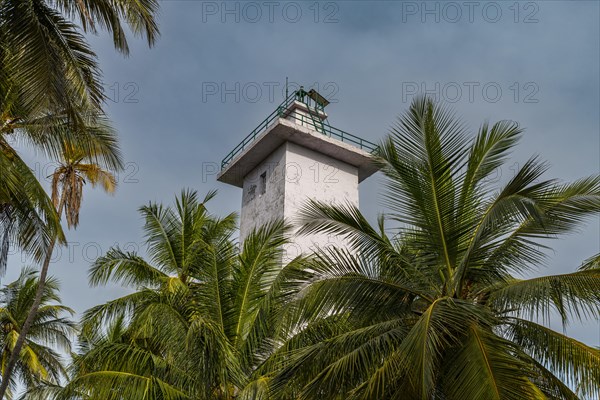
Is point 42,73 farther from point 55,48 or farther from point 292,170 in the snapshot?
point 292,170

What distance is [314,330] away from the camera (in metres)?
12.5

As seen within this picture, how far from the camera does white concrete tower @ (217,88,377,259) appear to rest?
898 inches

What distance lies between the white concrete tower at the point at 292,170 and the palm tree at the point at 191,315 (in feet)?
13.0

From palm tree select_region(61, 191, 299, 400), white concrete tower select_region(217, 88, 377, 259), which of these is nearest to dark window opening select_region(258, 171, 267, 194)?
white concrete tower select_region(217, 88, 377, 259)

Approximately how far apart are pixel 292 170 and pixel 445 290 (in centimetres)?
1263

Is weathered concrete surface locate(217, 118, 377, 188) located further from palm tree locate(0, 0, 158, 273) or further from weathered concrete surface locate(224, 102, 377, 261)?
palm tree locate(0, 0, 158, 273)

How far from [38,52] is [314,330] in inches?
261

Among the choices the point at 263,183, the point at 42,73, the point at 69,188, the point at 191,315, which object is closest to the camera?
the point at 42,73

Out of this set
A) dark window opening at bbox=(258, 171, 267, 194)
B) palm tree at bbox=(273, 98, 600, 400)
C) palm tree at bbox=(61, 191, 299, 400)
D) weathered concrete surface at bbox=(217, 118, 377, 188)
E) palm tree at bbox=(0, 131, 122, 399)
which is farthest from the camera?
dark window opening at bbox=(258, 171, 267, 194)

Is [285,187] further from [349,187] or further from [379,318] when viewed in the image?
[379,318]

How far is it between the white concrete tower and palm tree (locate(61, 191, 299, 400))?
13.0ft

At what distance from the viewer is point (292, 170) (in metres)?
23.0

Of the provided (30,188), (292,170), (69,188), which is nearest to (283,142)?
(292,170)

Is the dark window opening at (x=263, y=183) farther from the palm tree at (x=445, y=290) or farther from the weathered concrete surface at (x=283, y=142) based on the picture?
the palm tree at (x=445, y=290)
